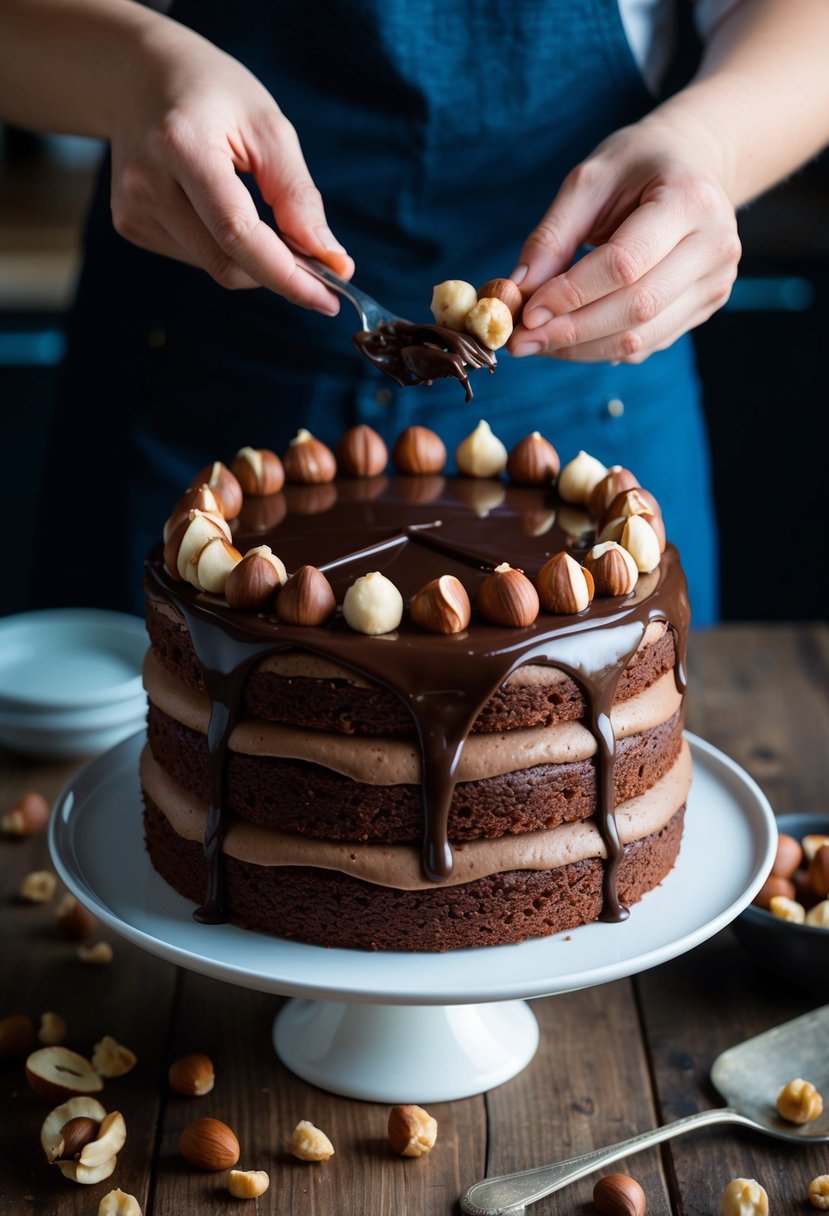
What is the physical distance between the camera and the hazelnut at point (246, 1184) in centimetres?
131

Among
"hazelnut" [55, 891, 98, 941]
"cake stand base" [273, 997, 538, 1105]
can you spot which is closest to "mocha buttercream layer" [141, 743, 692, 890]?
"cake stand base" [273, 997, 538, 1105]

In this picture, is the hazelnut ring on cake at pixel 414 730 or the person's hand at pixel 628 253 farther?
the person's hand at pixel 628 253

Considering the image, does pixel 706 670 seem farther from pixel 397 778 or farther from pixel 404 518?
pixel 397 778

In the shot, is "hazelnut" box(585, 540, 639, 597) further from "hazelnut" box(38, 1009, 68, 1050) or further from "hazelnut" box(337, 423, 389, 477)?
"hazelnut" box(38, 1009, 68, 1050)

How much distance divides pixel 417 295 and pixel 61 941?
1.05 meters

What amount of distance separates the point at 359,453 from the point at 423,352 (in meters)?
0.30

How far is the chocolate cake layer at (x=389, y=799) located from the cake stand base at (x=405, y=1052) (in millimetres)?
238

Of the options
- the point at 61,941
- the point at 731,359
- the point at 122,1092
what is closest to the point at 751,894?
the point at 122,1092

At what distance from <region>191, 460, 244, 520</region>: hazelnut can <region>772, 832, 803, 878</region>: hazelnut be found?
0.76 meters

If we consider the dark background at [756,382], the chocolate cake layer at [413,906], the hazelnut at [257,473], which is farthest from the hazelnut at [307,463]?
the dark background at [756,382]

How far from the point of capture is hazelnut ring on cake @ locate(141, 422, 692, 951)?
1.30 m

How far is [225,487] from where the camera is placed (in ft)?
5.37

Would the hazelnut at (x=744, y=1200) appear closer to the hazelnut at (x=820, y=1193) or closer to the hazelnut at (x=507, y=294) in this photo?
the hazelnut at (x=820, y=1193)

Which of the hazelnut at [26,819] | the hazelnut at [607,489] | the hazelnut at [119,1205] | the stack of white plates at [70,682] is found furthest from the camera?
the stack of white plates at [70,682]
